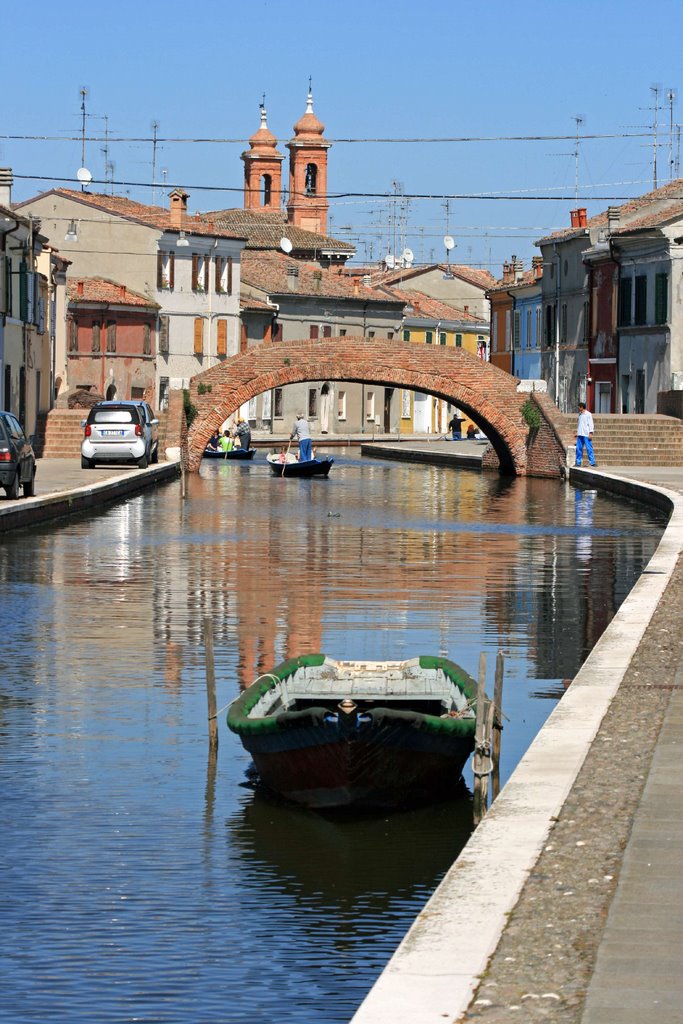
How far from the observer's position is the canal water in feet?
25.9

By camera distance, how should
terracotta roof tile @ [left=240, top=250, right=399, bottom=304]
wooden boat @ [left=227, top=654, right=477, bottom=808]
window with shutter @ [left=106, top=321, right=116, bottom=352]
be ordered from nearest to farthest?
1. wooden boat @ [left=227, top=654, right=477, bottom=808]
2. window with shutter @ [left=106, top=321, right=116, bottom=352]
3. terracotta roof tile @ [left=240, top=250, right=399, bottom=304]

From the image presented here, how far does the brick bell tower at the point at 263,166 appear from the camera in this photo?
5458 inches

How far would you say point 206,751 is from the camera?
12.2m

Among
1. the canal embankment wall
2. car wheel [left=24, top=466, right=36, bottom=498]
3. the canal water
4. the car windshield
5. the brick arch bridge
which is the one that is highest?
the brick arch bridge

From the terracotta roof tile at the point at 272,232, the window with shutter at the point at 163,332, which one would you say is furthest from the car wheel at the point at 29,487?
the terracotta roof tile at the point at 272,232

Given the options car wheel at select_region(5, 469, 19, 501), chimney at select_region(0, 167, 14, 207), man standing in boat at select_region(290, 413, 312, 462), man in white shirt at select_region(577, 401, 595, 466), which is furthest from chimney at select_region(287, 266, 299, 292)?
car wheel at select_region(5, 469, 19, 501)

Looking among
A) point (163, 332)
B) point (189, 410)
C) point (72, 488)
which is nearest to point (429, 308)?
point (163, 332)

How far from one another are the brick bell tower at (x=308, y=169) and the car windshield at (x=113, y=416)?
276 ft

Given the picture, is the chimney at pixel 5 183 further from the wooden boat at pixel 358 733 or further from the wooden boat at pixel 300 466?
the wooden boat at pixel 358 733

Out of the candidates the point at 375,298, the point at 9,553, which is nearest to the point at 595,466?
the point at 9,553

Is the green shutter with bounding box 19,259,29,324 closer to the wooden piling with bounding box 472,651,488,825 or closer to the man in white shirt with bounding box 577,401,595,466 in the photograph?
the man in white shirt with bounding box 577,401,595,466

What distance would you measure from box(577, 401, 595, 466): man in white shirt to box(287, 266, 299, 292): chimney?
51.7 meters

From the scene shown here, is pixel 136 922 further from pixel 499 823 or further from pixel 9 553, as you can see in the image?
pixel 9 553

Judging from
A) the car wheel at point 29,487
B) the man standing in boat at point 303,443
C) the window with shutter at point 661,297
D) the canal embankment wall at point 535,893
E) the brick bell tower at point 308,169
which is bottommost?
the canal embankment wall at point 535,893
